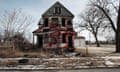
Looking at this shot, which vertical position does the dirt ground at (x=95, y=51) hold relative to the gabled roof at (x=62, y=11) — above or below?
below

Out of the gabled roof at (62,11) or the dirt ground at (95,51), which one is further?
the gabled roof at (62,11)

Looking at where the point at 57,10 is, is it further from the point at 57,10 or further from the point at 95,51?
the point at 95,51

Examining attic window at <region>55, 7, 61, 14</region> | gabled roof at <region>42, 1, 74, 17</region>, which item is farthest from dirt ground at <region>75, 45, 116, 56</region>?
attic window at <region>55, 7, 61, 14</region>

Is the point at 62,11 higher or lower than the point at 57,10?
lower

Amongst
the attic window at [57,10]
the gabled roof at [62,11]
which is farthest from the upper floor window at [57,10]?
the gabled roof at [62,11]

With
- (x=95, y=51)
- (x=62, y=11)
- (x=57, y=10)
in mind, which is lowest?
(x=95, y=51)

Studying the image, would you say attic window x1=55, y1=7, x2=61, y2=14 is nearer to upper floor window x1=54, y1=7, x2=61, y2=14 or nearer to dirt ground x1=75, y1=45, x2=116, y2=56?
upper floor window x1=54, y1=7, x2=61, y2=14

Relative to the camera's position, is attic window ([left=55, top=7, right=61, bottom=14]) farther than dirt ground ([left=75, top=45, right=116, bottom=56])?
Yes

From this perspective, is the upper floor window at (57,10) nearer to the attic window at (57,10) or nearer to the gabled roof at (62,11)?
the attic window at (57,10)

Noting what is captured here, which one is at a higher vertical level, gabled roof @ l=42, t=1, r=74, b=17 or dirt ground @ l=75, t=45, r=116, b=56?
gabled roof @ l=42, t=1, r=74, b=17

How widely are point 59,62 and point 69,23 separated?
22922mm

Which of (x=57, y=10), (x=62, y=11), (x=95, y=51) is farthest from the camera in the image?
(x=62, y=11)

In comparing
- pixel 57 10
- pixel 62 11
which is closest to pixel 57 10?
pixel 57 10

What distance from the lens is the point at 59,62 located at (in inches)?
618
